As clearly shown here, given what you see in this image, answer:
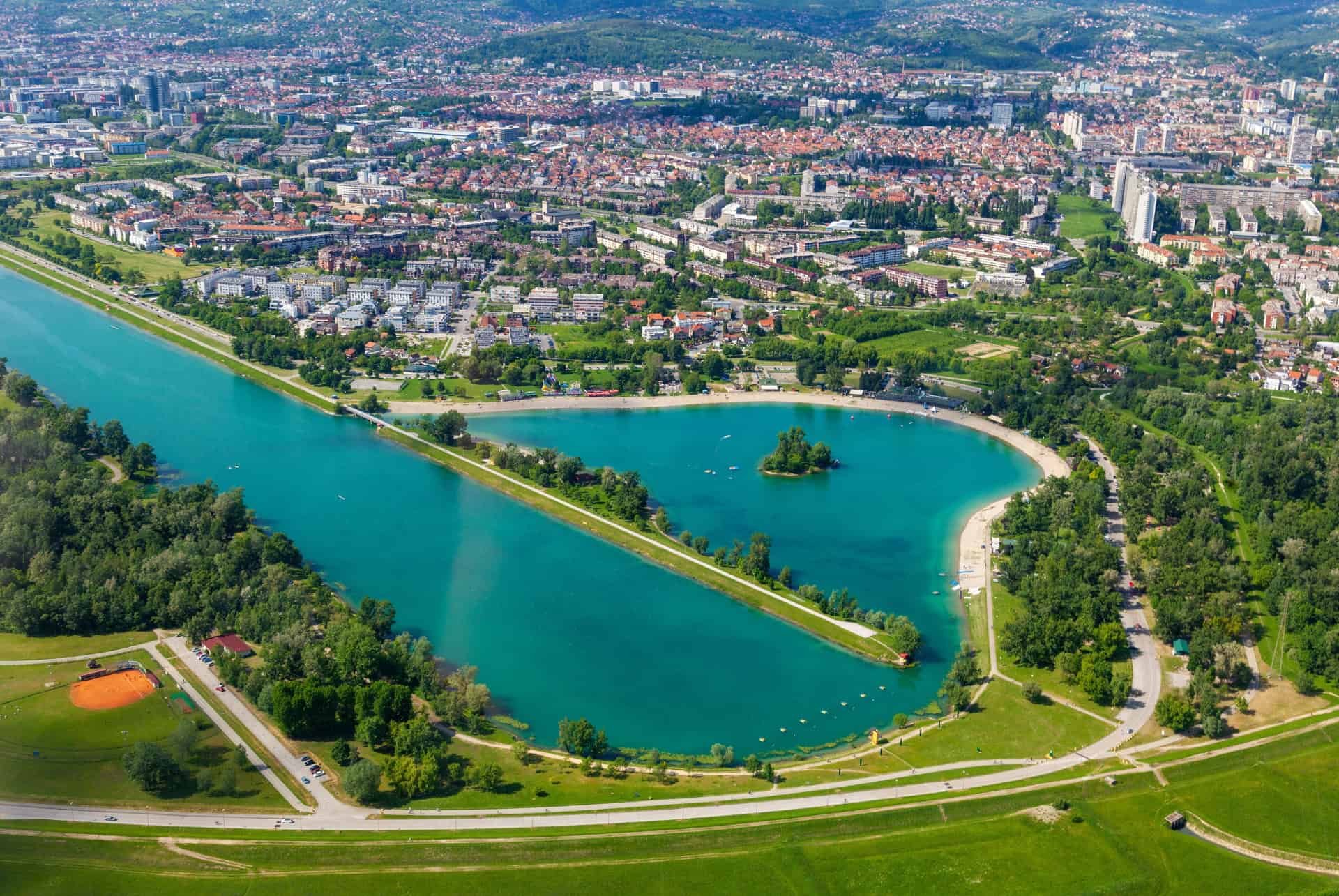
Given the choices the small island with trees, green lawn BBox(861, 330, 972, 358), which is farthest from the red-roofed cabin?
green lawn BBox(861, 330, 972, 358)

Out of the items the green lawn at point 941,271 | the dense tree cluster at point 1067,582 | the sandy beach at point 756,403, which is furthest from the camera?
the green lawn at point 941,271

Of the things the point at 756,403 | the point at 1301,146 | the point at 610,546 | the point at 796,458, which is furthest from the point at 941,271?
the point at 1301,146

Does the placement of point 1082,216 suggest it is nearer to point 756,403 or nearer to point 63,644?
point 756,403

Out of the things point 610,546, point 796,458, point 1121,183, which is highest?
point 1121,183

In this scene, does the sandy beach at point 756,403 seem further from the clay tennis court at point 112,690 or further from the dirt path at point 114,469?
the clay tennis court at point 112,690

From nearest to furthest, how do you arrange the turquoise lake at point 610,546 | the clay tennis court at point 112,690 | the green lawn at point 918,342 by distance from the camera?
1. the clay tennis court at point 112,690
2. the turquoise lake at point 610,546
3. the green lawn at point 918,342

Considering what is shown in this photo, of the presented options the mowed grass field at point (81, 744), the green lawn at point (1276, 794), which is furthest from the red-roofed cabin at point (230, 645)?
the green lawn at point (1276, 794)

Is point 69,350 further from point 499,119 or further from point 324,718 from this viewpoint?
point 499,119

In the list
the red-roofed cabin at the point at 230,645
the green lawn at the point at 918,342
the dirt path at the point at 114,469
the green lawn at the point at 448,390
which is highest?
the green lawn at the point at 918,342
